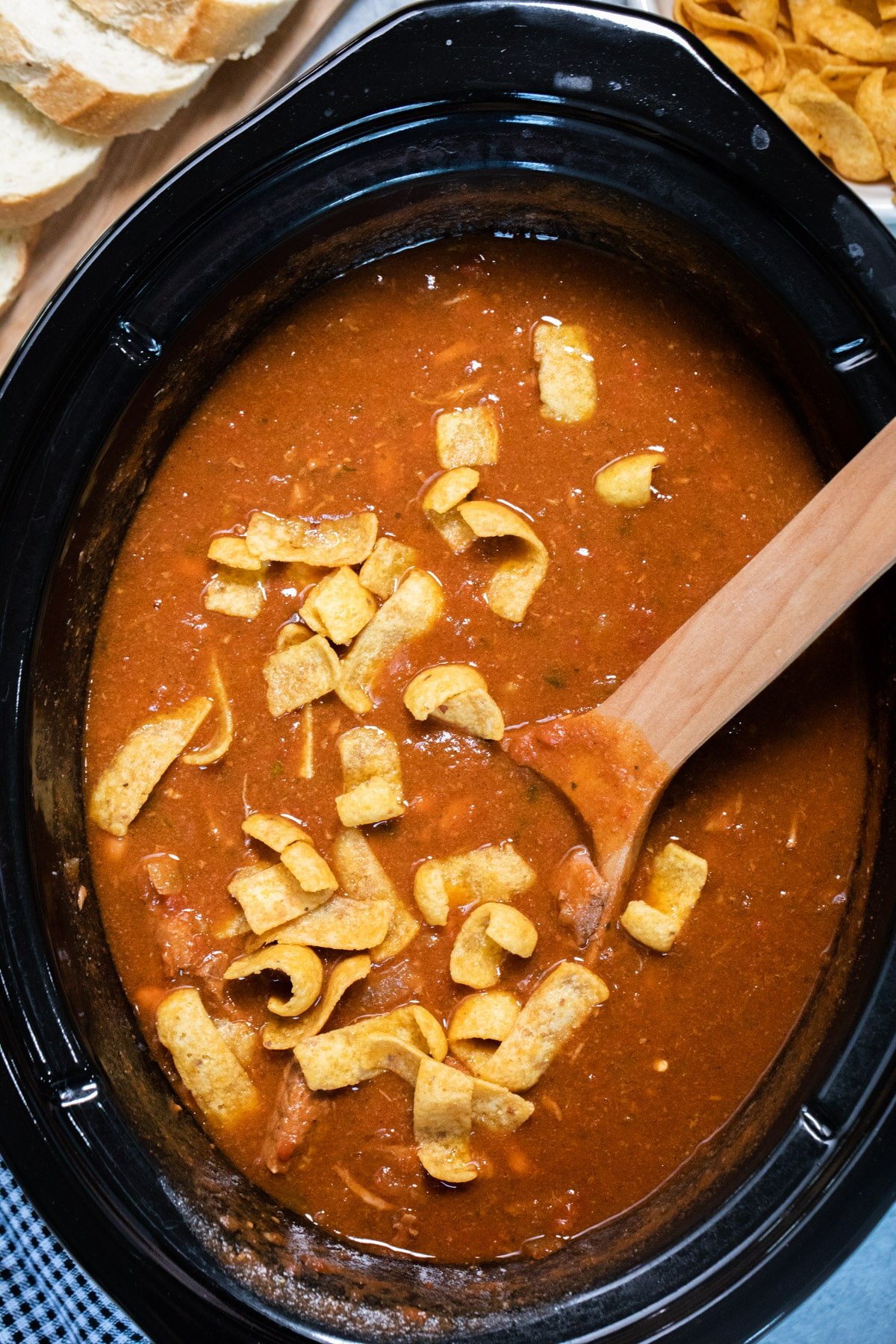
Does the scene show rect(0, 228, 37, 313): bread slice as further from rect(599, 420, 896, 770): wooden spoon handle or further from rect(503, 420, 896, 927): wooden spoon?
rect(599, 420, 896, 770): wooden spoon handle

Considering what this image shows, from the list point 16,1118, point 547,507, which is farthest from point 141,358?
point 16,1118

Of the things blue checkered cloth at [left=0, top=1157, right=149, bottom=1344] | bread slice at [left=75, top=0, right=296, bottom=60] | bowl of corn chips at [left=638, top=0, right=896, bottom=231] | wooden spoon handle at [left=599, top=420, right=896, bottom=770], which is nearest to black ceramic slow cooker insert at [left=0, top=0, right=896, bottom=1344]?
wooden spoon handle at [left=599, top=420, right=896, bottom=770]

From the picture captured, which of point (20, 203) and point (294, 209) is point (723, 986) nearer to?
point (294, 209)

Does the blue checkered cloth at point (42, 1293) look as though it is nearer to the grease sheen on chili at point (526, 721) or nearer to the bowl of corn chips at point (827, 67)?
the grease sheen on chili at point (526, 721)

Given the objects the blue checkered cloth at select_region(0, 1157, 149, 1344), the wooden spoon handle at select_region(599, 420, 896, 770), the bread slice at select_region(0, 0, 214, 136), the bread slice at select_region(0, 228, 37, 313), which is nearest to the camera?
the wooden spoon handle at select_region(599, 420, 896, 770)

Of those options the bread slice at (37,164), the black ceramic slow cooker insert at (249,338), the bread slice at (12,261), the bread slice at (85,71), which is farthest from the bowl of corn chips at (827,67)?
the bread slice at (12,261)
